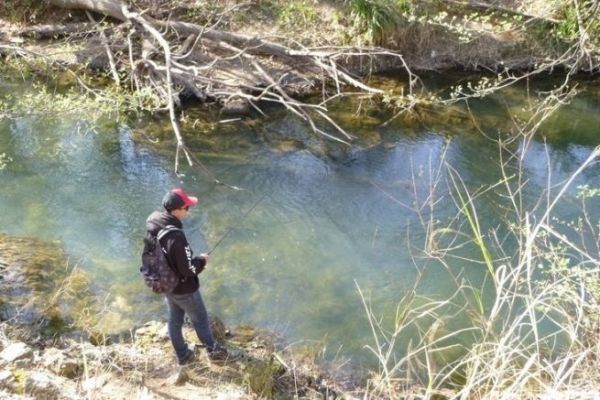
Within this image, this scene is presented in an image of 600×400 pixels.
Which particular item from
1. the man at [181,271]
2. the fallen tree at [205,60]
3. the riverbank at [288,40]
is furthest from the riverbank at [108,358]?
the riverbank at [288,40]

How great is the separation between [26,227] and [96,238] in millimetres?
824

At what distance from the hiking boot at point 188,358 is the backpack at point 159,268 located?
72cm

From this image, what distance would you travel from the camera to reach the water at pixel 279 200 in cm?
566

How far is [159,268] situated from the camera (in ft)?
13.0

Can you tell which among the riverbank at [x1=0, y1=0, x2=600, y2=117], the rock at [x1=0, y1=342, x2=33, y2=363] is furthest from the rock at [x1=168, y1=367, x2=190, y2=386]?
Answer: the riverbank at [x1=0, y1=0, x2=600, y2=117]

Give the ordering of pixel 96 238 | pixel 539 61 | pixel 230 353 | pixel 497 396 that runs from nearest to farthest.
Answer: pixel 497 396 < pixel 230 353 < pixel 96 238 < pixel 539 61

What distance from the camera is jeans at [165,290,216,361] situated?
13.8ft

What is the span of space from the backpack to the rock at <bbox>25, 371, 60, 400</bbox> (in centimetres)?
88

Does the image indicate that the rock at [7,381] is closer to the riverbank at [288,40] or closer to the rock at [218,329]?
the rock at [218,329]

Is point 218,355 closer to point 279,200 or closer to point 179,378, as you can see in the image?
point 179,378

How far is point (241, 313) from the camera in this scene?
5.44 meters

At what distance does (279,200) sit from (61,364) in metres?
3.81

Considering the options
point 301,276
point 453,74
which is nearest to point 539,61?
point 453,74

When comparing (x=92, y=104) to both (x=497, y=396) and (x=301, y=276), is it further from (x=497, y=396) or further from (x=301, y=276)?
(x=497, y=396)
